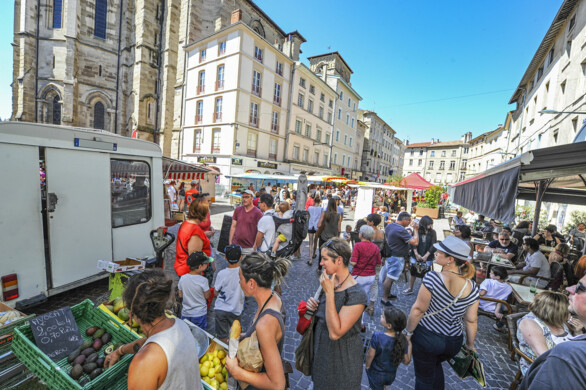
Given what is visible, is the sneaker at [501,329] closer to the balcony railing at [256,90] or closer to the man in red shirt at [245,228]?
the man in red shirt at [245,228]

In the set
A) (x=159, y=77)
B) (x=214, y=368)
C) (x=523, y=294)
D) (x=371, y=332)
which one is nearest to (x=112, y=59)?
(x=159, y=77)

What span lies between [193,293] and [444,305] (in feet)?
8.62

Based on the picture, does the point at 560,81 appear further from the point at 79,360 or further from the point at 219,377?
the point at 79,360

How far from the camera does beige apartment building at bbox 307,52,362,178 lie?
35250mm

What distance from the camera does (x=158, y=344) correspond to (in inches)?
53.7

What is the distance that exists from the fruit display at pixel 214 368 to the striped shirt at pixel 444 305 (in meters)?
1.89

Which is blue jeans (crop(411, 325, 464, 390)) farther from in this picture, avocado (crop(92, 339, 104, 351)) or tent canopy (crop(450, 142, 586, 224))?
avocado (crop(92, 339, 104, 351))

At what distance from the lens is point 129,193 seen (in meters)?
4.79

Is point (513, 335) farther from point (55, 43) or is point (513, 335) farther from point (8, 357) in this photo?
point (55, 43)

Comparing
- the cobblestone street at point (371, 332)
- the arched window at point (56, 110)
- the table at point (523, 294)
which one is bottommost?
the cobblestone street at point (371, 332)

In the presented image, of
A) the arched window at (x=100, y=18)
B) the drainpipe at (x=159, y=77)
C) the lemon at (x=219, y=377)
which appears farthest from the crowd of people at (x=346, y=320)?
the arched window at (x=100, y=18)

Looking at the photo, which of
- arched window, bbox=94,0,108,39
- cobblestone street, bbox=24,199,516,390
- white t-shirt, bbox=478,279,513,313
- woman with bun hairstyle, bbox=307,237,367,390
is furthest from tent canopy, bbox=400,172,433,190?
arched window, bbox=94,0,108,39

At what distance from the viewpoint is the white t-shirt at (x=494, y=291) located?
13.9 feet

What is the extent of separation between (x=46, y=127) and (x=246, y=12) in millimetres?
30463
